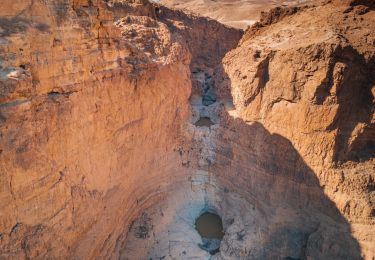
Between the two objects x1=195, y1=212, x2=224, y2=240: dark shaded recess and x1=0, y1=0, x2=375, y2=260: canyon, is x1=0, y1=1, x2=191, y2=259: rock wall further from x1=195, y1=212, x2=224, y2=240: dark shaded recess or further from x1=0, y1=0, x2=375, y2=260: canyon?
x1=195, y1=212, x2=224, y2=240: dark shaded recess

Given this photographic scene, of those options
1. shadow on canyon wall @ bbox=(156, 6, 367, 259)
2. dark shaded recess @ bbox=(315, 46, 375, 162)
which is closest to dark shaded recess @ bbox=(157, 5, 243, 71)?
shadow on canyon wall @ bbox=(156, 6, 367, 259)

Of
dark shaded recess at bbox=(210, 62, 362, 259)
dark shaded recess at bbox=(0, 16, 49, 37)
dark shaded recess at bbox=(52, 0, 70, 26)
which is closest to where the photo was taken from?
dark shaded recess at bbox=(0, 16, 49, 37)

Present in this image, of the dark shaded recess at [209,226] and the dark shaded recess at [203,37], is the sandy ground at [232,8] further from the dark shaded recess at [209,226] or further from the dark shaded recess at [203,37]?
the dark shaded recess at [209,226]

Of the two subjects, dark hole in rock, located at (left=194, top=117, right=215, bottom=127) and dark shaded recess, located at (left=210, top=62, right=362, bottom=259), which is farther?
dark hole in rock, located at (left=194, top=117, right=215, bottom=127)

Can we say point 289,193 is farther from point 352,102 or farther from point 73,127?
point 73,127

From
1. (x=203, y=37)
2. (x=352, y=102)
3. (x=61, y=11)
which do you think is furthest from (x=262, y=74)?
(x=203, y=37)

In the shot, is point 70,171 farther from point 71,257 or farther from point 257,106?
point 257,106

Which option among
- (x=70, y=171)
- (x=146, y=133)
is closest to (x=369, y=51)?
(x=146, y=133)

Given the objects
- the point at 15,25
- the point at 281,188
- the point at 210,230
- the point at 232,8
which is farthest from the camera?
the point at 232,8
